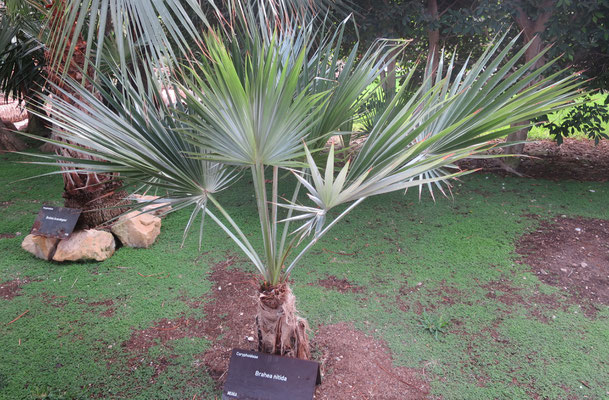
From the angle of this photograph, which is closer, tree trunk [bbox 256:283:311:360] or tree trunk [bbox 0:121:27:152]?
tree trunk [bbox 256:283:311:360]

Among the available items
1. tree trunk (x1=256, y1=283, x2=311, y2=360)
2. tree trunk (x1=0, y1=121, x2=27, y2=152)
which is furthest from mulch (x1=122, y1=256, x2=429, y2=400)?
tree trunk (x1=0, y1=121, x2=27, y2=152)

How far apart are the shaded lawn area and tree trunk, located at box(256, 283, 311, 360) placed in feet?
1.17

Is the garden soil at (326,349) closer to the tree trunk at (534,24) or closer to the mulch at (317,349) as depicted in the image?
the mulch at (317,349)

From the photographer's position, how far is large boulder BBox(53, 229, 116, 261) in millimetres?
3348

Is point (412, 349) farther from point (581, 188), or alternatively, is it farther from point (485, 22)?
point (581, 188)

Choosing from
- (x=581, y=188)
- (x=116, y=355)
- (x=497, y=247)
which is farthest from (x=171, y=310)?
(x=581, y=188)

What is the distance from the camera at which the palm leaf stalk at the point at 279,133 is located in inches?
57.9

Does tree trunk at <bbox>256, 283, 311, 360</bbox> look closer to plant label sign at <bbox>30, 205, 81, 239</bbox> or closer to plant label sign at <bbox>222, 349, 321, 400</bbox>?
plant label sign at <bbox>222, 349, 321, 400</bbox>

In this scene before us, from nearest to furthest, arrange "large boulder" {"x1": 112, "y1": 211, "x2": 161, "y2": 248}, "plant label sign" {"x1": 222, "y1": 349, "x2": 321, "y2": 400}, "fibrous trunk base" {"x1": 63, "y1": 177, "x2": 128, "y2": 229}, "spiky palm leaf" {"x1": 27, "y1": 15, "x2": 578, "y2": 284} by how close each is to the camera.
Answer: "spiky palm leaf" {"x1": 27, "y1": 15, "x2": 578, "y2": 284} < "plant label sign" {"x1": 222, "y1": 349, "x2": 321, "y2": 400} < "fibrous trunk base" {"x1": 63, "y1": 177, "x2": 128, "y2": 229} < "large boulder" {"x1": 112, "y1": 211, "x2": 161, "y2": 248}

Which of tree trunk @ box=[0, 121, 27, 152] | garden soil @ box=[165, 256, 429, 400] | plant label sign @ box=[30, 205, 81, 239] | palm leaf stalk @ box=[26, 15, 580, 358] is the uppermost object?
tree trunk @ box=[0, 121, 27, 152]

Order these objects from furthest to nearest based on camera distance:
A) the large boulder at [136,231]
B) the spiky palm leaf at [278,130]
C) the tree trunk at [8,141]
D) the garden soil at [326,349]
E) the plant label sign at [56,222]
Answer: the tree trunk at [8,141] < the large boulder at [136,231] < the plant label sign at [56,222] < the garden soil at [326,349] < the spiky palm leaf at [278,130]

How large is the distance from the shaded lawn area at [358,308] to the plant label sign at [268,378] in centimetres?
27

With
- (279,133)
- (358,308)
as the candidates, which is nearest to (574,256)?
(358,308)

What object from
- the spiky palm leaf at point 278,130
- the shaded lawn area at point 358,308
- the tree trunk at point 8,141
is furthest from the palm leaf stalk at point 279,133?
the tree trunk at point 8,141
